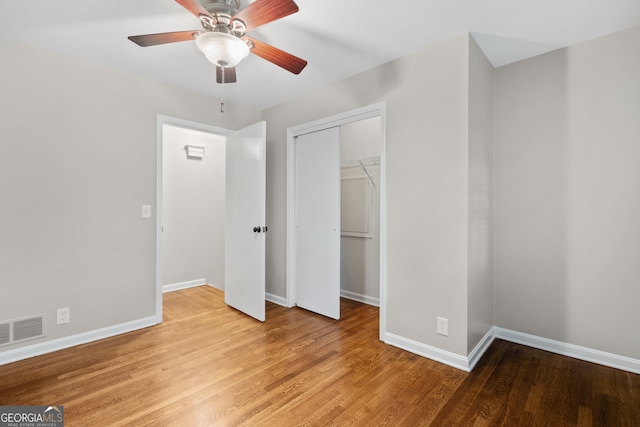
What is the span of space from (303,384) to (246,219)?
6.07 ft

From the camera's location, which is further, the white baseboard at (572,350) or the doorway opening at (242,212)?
the doorway opening at (242,212)

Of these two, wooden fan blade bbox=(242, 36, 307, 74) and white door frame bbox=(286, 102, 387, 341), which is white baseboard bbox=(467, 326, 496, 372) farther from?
wooden fan blade bbox=(242, 36, 307, 74)

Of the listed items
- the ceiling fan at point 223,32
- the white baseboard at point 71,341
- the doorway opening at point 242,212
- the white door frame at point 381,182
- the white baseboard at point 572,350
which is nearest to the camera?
the ceiling fan at point 223,32

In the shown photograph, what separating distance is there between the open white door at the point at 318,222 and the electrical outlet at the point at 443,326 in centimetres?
109

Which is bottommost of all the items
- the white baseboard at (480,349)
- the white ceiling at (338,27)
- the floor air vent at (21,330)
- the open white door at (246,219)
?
the white baseboard at (480,349)

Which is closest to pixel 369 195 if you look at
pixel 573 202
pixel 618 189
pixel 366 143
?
pixel 366 143

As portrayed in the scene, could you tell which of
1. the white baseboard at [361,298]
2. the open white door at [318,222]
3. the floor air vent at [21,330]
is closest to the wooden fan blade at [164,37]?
the open white door at [318,222]

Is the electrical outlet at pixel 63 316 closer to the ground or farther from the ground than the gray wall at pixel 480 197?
closer to the ground

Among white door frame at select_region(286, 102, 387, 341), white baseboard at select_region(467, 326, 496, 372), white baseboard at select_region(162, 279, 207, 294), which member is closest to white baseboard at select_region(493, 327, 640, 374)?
white baseboard at select_region(467, 326, 496, 372)

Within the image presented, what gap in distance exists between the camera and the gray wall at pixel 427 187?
7.30 ft

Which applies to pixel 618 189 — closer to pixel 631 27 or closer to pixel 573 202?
pixel 573 202

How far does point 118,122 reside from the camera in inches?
Result: 109
